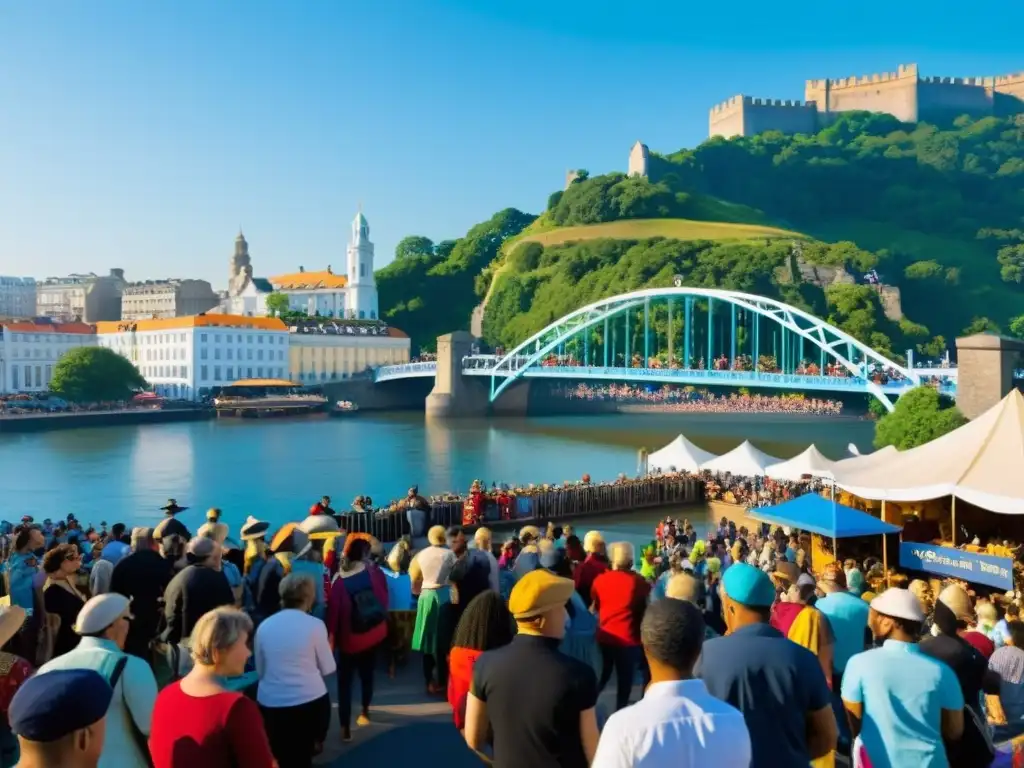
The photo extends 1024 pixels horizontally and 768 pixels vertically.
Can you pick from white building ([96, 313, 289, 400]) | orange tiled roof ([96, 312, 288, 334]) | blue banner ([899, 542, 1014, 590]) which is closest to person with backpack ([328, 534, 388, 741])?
blue banner ([899, 542, 1014, 590])

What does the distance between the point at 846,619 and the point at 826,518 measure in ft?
17.3

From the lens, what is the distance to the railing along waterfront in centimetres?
1358

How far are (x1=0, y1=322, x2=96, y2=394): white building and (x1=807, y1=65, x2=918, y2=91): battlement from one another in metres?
79.4

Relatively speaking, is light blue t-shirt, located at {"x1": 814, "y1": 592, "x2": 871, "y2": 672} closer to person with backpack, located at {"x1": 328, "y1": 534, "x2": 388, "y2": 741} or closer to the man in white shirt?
person with backpack, located at {"x1": 328, "y1": 534, "x2": 388, "y2": 741}

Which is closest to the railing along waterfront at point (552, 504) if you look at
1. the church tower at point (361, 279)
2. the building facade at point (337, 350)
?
the building facade at point (337, 350)

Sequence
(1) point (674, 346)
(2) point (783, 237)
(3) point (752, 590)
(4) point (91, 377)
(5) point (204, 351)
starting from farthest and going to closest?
(2) point (783, 237) < (5) point (204, 351) < (1) point (674, 346) < (4) point (91, 377) < (3) point (752, 590)

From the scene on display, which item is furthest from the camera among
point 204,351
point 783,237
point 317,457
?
point 783,237

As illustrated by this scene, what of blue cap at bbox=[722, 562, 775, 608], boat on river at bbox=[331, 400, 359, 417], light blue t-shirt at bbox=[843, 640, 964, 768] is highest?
blue cap at bbox=[722, 562, 775, 608]

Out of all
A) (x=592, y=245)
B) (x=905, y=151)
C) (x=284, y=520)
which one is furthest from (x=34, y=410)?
(x=905, y=151)

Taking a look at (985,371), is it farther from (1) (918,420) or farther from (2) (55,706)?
(2) (55,706)

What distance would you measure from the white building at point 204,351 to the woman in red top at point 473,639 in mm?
60270

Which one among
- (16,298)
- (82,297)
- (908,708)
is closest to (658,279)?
(908,708)

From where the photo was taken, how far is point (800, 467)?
62.1 feet

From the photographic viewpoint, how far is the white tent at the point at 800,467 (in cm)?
1867
